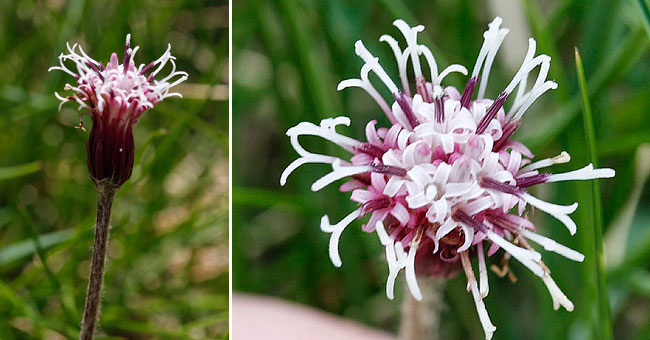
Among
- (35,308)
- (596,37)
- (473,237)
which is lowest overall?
(473,237)

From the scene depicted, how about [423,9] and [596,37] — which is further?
[423,9]

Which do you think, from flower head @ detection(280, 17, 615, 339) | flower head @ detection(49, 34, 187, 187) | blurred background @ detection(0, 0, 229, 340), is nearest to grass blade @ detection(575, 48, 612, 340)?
flower head @ detection(280, 17, 615, 339)

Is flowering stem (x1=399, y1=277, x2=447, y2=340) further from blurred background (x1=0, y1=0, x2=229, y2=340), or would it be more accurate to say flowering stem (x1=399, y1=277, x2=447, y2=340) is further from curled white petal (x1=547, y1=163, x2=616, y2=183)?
blurred background (x1=0, y1=0, x2=229, y2=340)

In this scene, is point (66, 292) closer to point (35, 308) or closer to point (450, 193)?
point (35, 308)

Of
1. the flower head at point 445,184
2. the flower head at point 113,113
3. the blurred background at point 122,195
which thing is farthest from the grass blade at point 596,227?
the blurred background at point 122,195

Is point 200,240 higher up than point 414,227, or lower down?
higher up

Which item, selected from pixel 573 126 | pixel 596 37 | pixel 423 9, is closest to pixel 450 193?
pixel 573 126

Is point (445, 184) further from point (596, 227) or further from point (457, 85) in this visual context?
point (457, 85)
